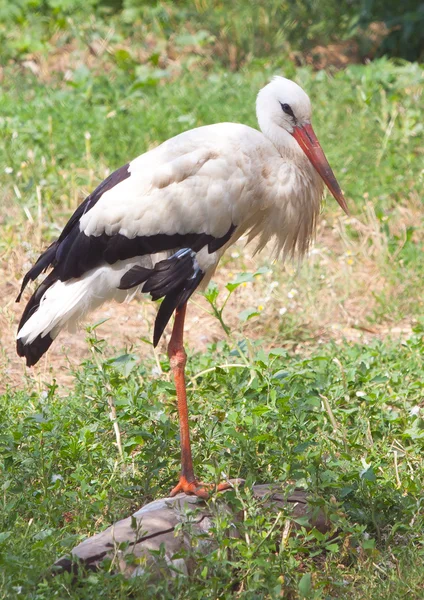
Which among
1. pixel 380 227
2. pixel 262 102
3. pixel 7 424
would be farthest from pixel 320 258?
pixel 7 424

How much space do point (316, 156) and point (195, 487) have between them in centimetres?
145

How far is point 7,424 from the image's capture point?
4.16 meters

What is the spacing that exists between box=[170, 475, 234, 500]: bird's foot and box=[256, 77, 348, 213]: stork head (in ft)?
4.13

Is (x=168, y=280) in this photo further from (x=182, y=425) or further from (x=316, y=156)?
(x=316, y=156)

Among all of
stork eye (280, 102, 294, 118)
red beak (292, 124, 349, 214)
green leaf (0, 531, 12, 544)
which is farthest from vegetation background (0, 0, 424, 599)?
stork eye (280, 102, 294, 118)

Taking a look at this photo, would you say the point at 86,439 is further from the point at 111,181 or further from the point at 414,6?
the point at 414,6

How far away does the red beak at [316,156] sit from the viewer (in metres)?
3.98

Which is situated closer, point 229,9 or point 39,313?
point 39,313

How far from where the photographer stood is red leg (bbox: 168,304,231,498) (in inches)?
143

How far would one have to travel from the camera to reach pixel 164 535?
10.4 ft

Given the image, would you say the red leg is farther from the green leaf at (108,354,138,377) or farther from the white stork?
the green leaf at (108,354,138,377)

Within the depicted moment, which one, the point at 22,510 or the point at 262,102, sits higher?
the point at 262,102

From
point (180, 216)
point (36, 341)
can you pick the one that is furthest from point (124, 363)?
point (180, 216)

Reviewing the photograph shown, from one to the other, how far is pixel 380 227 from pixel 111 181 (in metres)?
2.59
